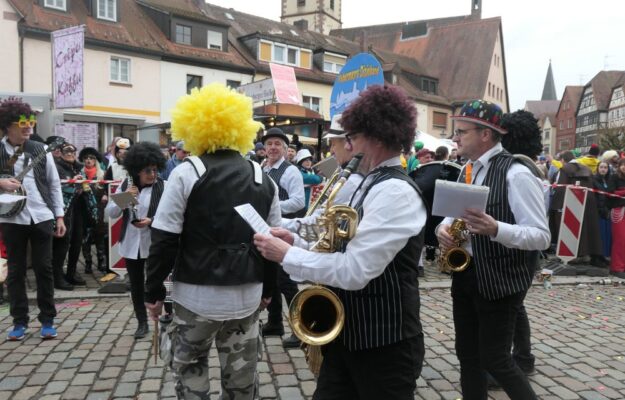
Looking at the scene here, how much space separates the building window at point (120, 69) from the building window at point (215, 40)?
5.22 m

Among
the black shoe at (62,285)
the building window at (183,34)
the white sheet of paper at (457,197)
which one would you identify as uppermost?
the building window at (183,34)

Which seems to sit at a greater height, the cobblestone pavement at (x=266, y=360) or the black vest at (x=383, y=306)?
the black vest at (x=383, y=306)

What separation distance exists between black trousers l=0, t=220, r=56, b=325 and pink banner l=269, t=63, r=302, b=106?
7.64 m

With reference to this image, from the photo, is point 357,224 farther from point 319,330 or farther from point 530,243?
point 530,243

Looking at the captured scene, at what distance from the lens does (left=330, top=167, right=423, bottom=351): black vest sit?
2217mm

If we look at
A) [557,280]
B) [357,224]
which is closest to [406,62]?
[557,280]

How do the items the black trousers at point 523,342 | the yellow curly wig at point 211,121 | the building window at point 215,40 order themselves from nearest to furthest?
1. the yellow curly wig at point 211,121
2. the black trousers at point 523,342
3. the building window at point 215,40

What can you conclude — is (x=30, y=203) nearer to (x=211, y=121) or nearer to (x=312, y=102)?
(x=211, y=121)

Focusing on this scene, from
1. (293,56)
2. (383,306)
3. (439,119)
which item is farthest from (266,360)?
(439,119)

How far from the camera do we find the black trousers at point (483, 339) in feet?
9.74

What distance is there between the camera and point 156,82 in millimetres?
24281

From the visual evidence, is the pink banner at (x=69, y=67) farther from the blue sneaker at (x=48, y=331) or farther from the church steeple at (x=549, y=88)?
the church steeple at (x=549, y=88)

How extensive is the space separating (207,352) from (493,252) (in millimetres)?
1787

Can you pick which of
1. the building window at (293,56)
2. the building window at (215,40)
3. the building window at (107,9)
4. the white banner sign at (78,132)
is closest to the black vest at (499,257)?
the white banner sign at (78,132)
